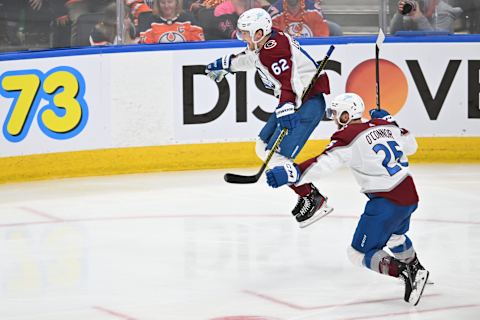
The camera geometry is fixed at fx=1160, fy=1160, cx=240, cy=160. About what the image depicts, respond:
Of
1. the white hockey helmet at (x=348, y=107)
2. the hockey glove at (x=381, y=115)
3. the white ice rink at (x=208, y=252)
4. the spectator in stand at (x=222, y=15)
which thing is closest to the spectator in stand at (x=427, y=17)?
the spectator in stand at (x=222, y=15)

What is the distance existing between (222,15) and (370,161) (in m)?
4.26

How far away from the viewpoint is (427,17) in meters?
9.26

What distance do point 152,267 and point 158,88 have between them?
3.20 meters

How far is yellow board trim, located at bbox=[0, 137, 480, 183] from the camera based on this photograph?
853 centimetres

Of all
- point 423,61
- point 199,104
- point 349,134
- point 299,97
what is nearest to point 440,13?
point 423,61

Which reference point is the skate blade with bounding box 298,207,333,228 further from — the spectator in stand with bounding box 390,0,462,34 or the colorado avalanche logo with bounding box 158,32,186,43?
the spectator in stand with bounding box 390,0,462,34

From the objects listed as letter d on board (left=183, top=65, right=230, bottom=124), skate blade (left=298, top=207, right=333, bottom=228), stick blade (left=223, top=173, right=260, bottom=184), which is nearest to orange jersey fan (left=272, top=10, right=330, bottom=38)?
letter d on board (left=183, top=65, right=230, bottom=124)

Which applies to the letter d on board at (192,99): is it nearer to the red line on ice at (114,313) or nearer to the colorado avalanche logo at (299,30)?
the colorado avalanche logo at (299,30)

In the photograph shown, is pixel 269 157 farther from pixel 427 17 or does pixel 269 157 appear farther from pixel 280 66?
pixel 427 17

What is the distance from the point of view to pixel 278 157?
6.66m

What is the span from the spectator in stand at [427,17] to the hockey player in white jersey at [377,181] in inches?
168

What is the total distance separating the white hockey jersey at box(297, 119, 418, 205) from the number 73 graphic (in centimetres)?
378

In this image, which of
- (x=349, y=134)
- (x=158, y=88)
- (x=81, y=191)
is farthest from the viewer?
(x=158, y=88)

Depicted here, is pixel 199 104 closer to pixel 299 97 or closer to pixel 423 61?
pixel 423 61
